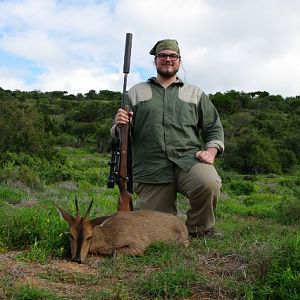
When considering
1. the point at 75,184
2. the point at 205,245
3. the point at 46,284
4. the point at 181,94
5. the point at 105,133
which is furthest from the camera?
the point at 105,133

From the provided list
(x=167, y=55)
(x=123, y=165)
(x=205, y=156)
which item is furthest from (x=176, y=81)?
(x=123, y=165)

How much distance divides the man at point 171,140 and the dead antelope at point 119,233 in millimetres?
657

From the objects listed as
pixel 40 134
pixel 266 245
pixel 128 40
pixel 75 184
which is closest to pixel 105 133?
pixel 40 134

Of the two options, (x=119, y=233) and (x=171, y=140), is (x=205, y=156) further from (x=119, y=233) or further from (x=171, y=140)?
(x=119, y=233)

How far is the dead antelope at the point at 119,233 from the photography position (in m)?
5.11

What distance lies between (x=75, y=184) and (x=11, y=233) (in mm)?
9292

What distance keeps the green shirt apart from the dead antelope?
2.79 feet

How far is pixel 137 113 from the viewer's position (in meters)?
6.66

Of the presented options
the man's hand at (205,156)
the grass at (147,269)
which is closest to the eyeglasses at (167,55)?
the man's hand at (205,156)

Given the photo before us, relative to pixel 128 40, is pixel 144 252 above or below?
below

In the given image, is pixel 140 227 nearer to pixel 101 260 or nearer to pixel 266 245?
pixel 101 260

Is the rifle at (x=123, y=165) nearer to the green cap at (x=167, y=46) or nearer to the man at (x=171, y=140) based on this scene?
the man at (x=171, y=140)

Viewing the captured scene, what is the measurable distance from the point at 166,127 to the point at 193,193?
2.92ft

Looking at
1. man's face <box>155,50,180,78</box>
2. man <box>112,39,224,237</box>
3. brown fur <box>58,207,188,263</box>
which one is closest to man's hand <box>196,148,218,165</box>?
man <box>112,39,224,237</box>
